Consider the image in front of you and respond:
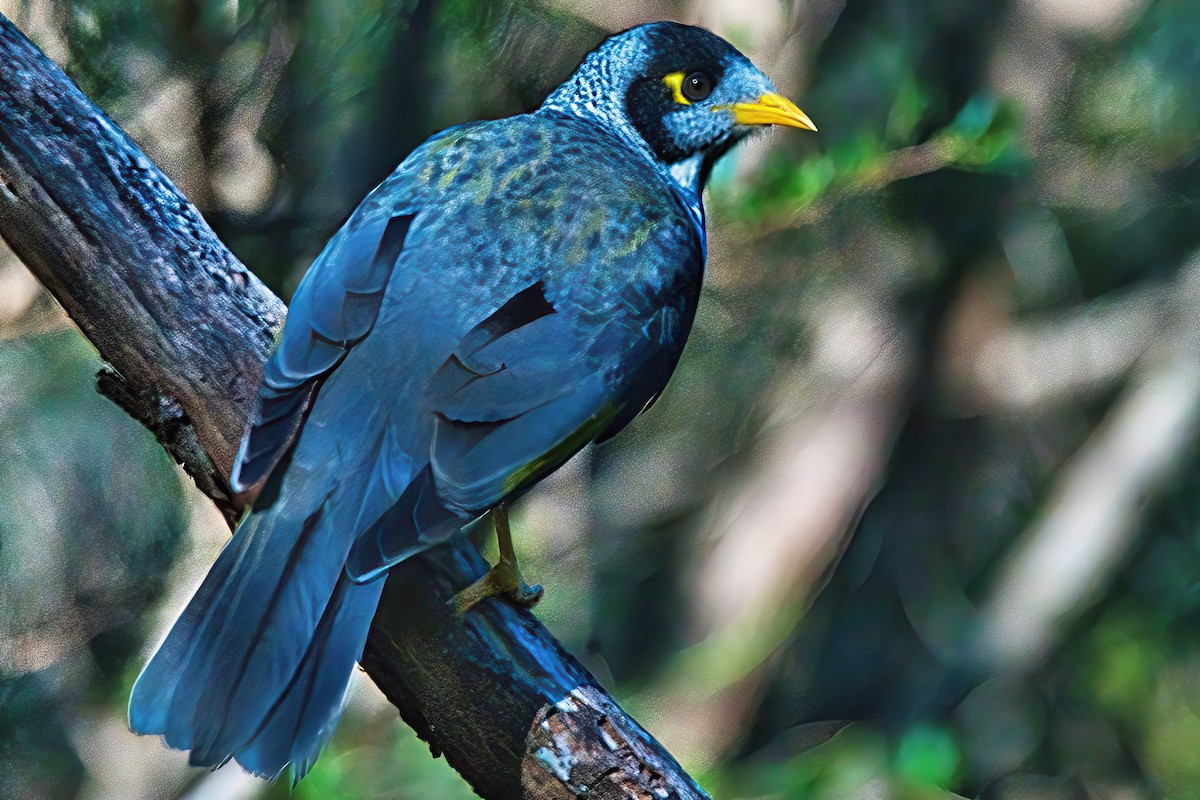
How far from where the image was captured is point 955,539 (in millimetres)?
3029

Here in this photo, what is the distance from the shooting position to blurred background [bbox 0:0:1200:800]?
108 inches

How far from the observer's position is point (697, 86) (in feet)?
5.78

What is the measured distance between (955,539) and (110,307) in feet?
7.14

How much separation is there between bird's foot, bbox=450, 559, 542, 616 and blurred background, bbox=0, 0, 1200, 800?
4.31ft

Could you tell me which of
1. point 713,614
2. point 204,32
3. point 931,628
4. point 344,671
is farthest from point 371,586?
point 931,628

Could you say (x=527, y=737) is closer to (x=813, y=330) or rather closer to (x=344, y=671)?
(x=344, y=671)

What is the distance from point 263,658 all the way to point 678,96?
982mm

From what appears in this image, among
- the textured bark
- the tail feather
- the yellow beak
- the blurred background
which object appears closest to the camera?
the tail feather

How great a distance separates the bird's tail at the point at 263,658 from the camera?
3.76ft

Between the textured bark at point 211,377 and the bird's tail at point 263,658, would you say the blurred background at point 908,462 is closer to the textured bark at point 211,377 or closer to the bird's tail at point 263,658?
the textured bark at point 211,377

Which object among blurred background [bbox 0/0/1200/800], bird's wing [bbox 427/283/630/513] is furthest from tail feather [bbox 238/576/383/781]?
blurred background [bbox 0/0/1200/800]

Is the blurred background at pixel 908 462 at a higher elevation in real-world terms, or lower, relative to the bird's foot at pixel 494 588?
lower

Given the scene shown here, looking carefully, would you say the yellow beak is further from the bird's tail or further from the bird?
the bird's tail

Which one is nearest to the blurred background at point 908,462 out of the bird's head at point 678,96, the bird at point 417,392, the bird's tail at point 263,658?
the bird's head at point 678,96
